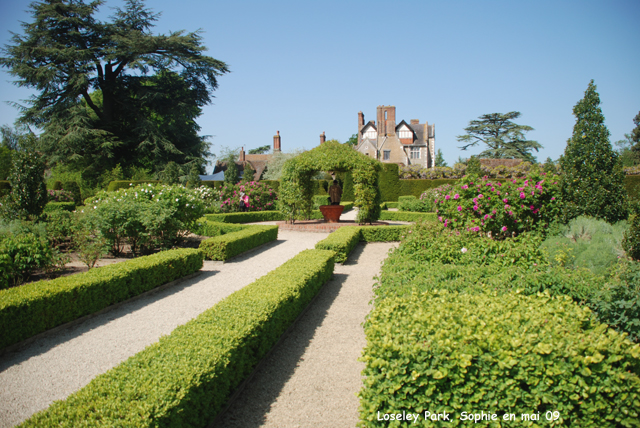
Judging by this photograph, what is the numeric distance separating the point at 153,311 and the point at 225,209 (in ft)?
41.0

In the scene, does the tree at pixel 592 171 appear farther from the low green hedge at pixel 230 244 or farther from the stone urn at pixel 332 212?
the stone urn at pixel 332 212

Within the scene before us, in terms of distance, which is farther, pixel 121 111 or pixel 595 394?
pixel 121 111

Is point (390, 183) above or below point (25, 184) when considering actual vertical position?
above

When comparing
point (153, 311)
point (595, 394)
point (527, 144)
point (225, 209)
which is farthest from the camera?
point (527, 144)

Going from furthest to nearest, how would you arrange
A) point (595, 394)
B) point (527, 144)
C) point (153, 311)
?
point (527, 144), point (153, 311), point (595, 394)

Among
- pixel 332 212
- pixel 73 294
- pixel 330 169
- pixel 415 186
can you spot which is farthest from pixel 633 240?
pixel 415 186

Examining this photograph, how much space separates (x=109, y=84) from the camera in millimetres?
28922

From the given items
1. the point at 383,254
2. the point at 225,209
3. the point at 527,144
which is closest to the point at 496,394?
the point at 383,254

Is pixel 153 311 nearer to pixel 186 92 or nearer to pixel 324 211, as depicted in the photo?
pixel 324 211

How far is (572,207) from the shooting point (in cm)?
709

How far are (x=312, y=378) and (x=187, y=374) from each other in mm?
1368

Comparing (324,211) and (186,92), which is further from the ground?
(186,92)

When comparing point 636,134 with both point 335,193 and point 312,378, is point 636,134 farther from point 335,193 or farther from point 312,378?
point 312,378

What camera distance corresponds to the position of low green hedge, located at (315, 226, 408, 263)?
8.47 meters
